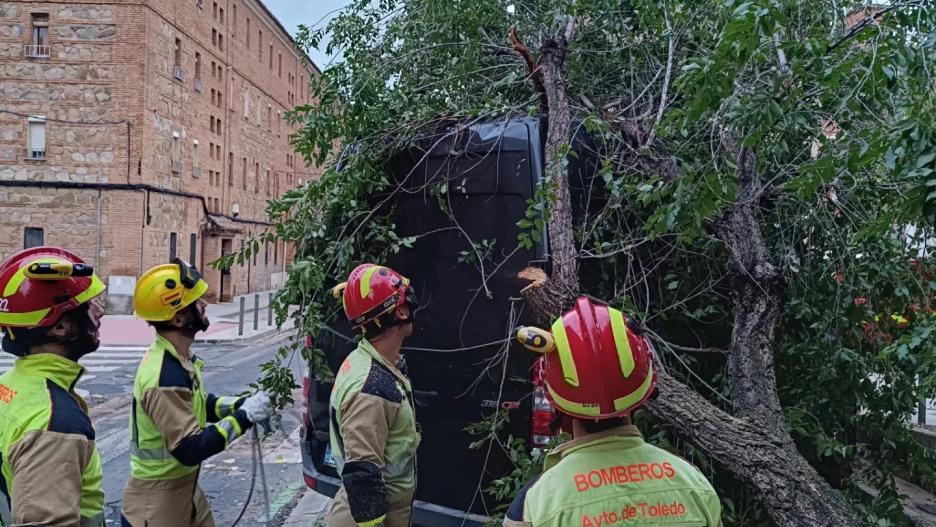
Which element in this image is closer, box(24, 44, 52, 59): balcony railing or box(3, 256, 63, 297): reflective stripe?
box(3, 256, 63, 297): reflective stripe

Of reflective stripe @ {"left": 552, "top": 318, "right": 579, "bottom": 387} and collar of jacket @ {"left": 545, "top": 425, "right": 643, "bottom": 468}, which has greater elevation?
reflective stripe @ {"left": 552, "top": 318, "right": 579, "bottom": 387}

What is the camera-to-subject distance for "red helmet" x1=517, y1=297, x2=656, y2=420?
1794 mm

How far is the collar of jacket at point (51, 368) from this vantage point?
2.59m

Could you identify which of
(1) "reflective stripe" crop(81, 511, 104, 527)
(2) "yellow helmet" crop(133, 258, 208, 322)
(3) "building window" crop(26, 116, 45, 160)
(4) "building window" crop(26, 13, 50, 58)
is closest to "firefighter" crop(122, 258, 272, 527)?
(2) "yellow helmet" crop(133, 258, 208, 322)

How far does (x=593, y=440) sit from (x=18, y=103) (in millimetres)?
25525

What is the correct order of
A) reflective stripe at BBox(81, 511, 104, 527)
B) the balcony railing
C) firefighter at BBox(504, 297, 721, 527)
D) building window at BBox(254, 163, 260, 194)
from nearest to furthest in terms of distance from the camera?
firefighter at BBox(504, 297, 721, 527)
reflective stripe at BBox(81, 511, 104, 527)
the balcony railing
building window at BBox(254, 163, 260, 194)

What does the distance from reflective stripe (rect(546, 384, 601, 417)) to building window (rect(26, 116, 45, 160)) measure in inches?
980

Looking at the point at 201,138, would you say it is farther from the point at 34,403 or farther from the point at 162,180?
the point at 34,403

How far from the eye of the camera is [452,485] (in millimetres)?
3947

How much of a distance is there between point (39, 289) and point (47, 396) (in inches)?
16.8

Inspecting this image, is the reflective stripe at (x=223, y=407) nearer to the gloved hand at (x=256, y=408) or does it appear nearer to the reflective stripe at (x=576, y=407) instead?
the gloved hand at (x=256, y=408)

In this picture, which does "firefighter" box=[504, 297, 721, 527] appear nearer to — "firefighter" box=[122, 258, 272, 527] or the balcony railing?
"firefighter" box=[122, 258, 272, 527]

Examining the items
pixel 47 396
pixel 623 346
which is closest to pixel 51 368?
pixel 47 396

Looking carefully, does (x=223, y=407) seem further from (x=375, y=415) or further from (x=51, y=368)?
(x=375, y=415)
